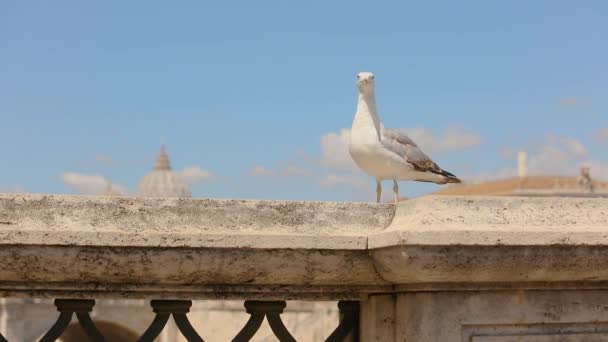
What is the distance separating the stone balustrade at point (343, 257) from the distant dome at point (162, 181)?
2452 inches

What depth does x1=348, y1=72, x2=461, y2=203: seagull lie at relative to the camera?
14.7 feet

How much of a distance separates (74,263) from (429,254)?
2.80ft

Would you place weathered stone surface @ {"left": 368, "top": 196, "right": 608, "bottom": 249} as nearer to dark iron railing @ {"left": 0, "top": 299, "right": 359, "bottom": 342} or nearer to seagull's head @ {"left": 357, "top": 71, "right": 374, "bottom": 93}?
dark iron railing @ {"left": 0, "top": 299, "right": 359, "bottom": 342}

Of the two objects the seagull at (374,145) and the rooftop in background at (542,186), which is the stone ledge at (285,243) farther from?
the rooftop in background at (542,186)

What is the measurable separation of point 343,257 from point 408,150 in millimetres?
2933

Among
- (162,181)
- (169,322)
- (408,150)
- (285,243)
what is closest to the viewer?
(285,243)

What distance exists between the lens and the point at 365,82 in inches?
188

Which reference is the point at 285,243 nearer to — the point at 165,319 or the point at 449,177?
the point at 165,319

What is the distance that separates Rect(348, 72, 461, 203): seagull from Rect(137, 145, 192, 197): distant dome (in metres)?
59.8

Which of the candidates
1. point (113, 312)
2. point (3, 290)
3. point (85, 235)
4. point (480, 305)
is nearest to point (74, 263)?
point (85, 235)

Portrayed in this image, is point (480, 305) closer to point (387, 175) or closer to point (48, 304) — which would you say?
point (387, 175)

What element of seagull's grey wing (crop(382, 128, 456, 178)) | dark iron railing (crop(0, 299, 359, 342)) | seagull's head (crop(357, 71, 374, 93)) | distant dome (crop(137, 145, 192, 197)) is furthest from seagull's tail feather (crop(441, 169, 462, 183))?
distant dome (crop(137, 145, 192, 197))

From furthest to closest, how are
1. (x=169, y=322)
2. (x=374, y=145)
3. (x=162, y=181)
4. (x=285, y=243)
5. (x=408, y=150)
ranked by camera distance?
(x=162, y=181) → (x=169, y=322) → (x=408, y=150) → (x=374, y=145) → (x=285, y=243)

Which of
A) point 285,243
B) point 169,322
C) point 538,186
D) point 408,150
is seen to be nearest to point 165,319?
point 285,243
